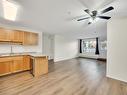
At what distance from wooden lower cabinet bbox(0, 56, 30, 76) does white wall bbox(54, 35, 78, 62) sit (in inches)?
118

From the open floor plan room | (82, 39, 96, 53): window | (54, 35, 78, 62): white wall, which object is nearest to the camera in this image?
the open floor plan room

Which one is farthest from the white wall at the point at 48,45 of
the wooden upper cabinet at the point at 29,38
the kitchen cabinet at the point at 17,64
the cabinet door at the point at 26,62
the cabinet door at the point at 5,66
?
the cabinet door at the point at 5,66

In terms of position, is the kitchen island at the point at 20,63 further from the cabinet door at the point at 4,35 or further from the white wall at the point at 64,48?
the white wall at the point at 64,48

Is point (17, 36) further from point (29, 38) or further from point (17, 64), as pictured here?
point (17, 64)

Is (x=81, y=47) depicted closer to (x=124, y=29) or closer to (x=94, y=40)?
(x=94, y=40)

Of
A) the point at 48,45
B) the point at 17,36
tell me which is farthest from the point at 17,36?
the point at 48,45

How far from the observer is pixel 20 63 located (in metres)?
4.03

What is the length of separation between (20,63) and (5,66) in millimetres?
631

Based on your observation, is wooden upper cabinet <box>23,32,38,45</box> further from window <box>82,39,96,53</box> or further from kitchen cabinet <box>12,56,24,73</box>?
window <box>82,39,96,53</box>

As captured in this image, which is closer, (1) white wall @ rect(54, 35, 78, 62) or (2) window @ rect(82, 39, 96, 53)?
(1) white wall @ rect(54, 35, 78, 62)

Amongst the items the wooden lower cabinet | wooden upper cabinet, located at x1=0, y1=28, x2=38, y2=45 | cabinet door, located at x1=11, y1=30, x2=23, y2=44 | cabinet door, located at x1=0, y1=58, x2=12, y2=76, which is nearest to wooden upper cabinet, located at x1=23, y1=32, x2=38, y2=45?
wooden upper cabinet, located at x1=0, y1=28, x2=38, y2=45

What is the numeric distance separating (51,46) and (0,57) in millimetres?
4522

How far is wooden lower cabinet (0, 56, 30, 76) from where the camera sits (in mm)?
3465

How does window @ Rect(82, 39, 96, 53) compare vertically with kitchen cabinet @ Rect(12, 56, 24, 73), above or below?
above
